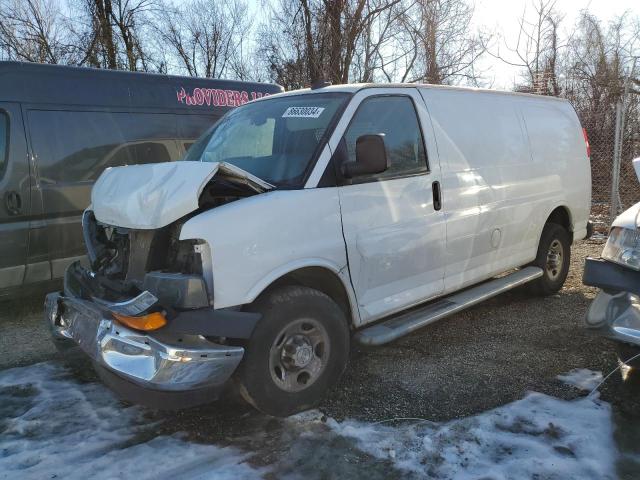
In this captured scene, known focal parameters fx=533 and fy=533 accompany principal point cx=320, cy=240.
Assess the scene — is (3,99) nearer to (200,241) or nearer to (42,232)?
(42,232)

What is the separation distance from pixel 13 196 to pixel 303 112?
3.08 m

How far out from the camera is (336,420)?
3.27 m

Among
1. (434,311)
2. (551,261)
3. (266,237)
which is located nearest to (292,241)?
(266,237)

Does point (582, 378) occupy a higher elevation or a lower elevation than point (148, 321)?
lower

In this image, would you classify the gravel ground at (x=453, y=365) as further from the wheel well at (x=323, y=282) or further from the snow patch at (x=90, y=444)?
the wheel well at (x=323, y=282)

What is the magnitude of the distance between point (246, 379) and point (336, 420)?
25.9 inches

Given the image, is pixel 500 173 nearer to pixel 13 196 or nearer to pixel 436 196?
pixel 436 196

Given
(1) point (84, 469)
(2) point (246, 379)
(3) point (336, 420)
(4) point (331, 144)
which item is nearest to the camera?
(1) point (84, 469)

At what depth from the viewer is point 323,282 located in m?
3.56

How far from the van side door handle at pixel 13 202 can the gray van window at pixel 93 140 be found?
33 centimetres

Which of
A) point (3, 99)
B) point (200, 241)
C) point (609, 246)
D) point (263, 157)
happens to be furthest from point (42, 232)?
point (609, 246)

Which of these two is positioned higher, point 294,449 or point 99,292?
point 99,292

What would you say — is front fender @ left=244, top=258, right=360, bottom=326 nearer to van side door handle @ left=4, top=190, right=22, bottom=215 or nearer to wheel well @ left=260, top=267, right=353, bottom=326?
wheel well @ left=260, top=267, right=353, bottom=326

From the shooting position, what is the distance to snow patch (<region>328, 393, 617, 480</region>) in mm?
2729
